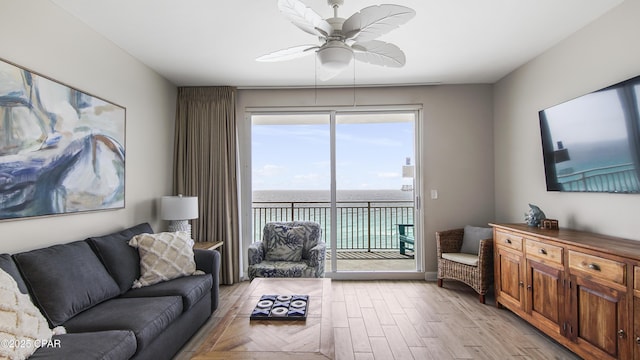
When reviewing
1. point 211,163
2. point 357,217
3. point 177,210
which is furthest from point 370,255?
point 177,210

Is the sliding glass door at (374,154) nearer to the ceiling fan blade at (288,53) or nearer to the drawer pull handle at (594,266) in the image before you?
the ceiling fan blade at (288,53)

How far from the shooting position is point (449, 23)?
274 cm

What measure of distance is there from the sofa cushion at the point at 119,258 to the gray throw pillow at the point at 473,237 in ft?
12.0

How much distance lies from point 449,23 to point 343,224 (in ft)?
12.3

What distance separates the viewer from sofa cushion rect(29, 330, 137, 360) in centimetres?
159

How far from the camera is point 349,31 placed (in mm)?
2014

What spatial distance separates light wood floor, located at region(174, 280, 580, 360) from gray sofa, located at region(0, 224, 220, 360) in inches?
15.1

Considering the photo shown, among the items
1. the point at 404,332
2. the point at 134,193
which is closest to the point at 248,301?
the point at 404,332

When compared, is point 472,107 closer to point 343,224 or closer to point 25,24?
point 343,224

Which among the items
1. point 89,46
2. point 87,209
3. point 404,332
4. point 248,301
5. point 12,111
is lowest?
point 404,332

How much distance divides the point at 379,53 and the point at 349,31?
1.16ft

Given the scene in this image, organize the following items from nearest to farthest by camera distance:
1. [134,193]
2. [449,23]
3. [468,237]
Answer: [449,23], [134,193], [468,237]

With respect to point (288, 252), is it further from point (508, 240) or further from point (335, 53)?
point (335, 53)

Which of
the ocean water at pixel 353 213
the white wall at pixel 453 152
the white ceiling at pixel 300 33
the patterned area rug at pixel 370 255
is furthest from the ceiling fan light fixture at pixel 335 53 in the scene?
the patterned area rug at pixel 370 255
